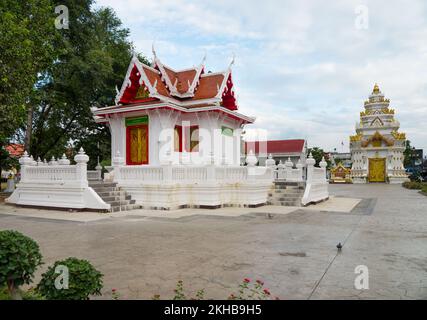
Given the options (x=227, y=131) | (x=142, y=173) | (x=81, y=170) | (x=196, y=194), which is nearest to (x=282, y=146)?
(x=227, y=131)

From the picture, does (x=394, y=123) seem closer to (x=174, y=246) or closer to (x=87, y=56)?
(x=87, y=56)

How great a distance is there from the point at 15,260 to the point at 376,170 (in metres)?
52.0

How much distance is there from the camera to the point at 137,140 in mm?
17844

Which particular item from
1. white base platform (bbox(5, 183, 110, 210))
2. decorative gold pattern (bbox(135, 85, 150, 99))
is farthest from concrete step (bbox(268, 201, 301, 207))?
decorative gold pattern (bbox(135, 85, 150, 99))

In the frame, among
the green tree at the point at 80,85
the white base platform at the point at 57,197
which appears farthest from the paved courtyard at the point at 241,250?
the green tree at the point at 80,85

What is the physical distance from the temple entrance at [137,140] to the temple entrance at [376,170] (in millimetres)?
40751

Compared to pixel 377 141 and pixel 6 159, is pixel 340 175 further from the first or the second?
pixel 6 159

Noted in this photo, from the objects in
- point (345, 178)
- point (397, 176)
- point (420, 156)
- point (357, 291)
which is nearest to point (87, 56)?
point (357, 291)

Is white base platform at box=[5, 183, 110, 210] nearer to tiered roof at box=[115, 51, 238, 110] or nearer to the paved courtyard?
the paved courtyard

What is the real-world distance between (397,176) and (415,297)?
4791cm

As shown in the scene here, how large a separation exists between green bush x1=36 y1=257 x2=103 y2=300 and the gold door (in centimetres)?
1407

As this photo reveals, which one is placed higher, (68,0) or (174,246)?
(68,0)

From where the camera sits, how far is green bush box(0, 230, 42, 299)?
3557 millimetres
